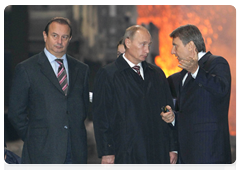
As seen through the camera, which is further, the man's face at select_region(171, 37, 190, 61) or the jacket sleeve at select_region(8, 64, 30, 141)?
the man's face at select_region(171, 37, 190, 61)

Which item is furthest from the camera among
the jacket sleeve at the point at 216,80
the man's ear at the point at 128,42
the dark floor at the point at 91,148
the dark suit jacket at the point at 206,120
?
the dark floor at the point at 91,148

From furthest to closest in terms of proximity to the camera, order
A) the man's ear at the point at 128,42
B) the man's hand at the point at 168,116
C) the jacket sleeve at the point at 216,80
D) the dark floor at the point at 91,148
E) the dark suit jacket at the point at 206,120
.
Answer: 1. the dark floor at the point at 91,148
2. the man's ear at the point at 128,42
3. the man's hand at the point at 168,116
4. the dark suit jacket at the point at 206,120
5. the jacket sleeve at the point at 216,80

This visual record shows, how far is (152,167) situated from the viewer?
2.82 m

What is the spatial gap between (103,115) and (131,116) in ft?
0.80

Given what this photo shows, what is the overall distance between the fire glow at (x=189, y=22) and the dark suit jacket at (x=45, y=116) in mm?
4552

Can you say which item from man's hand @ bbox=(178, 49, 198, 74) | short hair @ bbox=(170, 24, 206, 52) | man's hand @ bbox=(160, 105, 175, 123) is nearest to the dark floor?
man's hand @ bbox=(160, 105, 175, 123)

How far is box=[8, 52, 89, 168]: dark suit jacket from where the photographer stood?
2715mm

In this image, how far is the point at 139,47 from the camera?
289 cm

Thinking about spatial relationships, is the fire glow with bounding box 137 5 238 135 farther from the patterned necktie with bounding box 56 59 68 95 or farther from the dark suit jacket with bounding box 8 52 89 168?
the dark suit jacket with bounding box 8 52 89 168

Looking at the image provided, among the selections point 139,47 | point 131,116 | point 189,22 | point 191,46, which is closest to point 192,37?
point 191,46

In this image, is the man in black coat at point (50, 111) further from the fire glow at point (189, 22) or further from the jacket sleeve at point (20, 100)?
the fire glow at point (189, 22)

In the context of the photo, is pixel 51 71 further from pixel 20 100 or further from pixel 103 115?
pixel 103 115

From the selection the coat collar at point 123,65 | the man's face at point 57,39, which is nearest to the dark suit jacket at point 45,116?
the man's face at point 57,39

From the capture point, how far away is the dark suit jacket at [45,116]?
2.71m
